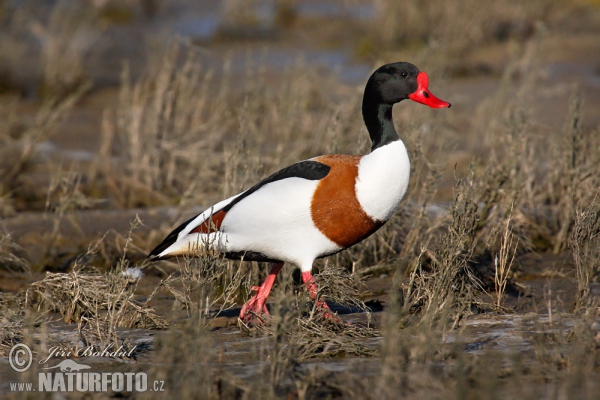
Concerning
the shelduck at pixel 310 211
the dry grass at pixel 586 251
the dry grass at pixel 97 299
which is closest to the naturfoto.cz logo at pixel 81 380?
the dry grass at pixel 97 299

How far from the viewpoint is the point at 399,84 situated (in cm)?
523

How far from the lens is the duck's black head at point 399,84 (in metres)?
5.24

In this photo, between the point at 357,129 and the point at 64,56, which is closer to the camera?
the point at 357,129

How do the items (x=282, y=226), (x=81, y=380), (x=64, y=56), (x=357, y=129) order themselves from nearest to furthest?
(x=81, y=380)
(x=282, y=226)
(x=357, y=129)
(x=64, y=56)

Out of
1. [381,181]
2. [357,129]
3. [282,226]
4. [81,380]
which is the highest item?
[357,129]

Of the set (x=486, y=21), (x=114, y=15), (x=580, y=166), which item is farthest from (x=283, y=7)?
(x=580, y=166)

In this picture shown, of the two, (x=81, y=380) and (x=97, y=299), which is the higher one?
(x=97, y=299)

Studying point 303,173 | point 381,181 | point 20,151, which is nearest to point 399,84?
point 381,181

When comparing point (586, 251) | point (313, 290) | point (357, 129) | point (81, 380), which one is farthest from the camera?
point (357, 129)

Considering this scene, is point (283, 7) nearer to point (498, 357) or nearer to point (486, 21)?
point (486, 21)

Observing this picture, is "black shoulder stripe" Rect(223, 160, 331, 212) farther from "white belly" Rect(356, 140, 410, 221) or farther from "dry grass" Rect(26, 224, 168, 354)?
"dry grass" Rect(26, 224, 168, 354)

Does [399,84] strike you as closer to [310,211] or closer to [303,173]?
[303,173]

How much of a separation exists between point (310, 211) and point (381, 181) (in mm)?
446

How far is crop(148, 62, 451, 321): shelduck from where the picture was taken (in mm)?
4828
